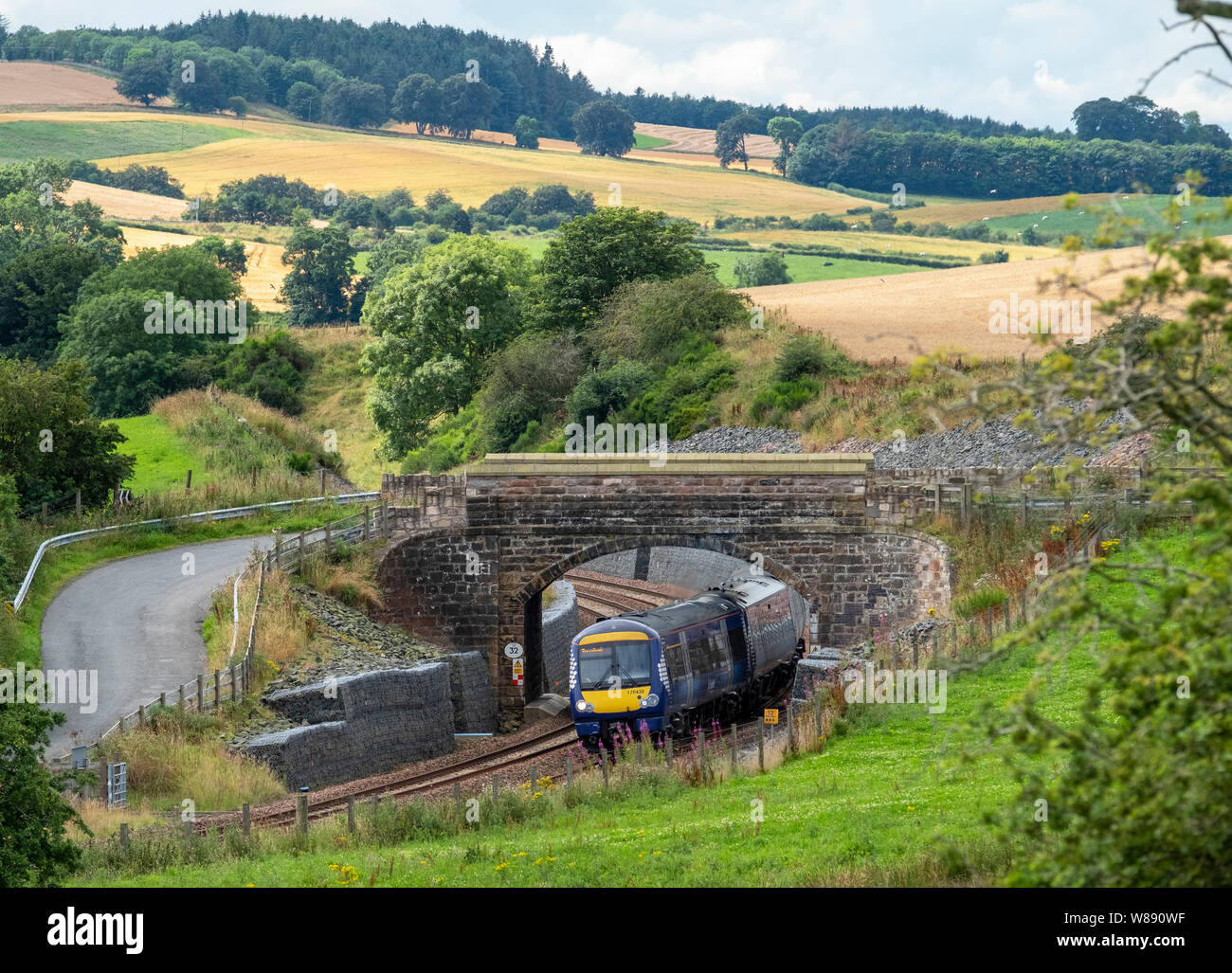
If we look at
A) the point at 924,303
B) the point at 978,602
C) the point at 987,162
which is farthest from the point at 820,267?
the point at 978,602

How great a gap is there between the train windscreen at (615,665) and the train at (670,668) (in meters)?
0.02

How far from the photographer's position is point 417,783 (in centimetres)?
2855

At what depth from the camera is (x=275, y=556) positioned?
1415 inches

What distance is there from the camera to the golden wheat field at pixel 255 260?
11275 centimetres

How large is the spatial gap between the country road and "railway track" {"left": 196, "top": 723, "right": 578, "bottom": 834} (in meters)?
4.58

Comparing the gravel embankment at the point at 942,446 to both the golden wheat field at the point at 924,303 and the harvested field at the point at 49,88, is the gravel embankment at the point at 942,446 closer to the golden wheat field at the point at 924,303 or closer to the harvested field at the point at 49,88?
the golden wheat field at the point at 924,303

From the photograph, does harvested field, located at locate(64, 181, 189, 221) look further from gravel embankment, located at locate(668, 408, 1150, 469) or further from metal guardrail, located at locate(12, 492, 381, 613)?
gravel embankment, located at locate(668, 408, 1150, 469)

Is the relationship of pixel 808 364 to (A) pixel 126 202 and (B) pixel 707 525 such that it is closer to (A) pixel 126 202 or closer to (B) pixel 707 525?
(B) pixel 707 525

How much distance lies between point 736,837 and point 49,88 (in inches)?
7475

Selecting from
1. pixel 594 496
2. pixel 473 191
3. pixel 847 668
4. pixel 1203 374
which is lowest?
pixel 847 668

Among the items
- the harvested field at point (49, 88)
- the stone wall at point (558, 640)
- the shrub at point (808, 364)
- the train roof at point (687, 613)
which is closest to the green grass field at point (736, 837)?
the train roof at point (687, 613)
